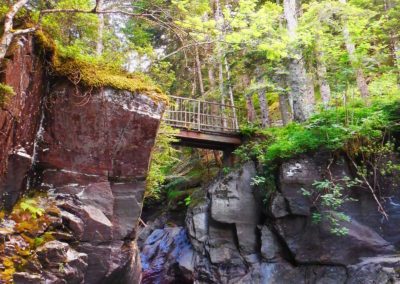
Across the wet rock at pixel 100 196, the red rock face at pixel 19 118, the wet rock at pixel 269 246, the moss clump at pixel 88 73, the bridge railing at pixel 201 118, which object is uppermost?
the bridge railing at pixel 201 118

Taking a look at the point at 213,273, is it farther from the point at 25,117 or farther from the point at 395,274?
the point at 25,117

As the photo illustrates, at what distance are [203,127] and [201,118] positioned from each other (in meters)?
0.61

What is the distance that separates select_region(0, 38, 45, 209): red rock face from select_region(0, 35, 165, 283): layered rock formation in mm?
15

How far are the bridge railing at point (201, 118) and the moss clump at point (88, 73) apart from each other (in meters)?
4.82

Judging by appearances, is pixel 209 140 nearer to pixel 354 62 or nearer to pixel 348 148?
pixel 348 148

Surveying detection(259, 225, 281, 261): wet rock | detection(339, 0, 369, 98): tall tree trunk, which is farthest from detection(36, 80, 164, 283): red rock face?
detection(339, 0, 369, 98): tall tree trunk

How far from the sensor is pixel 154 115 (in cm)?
634

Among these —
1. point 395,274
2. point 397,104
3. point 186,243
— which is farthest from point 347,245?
point 186,243

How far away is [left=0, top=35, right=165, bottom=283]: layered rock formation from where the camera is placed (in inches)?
200

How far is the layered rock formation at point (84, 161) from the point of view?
509 cm

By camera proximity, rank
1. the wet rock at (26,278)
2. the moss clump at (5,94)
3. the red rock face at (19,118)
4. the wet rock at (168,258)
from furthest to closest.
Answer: the wet rock at (168,258) < the red rock face at (19,118) < the wet rock at (26,278) < the moss clump at (5,94)

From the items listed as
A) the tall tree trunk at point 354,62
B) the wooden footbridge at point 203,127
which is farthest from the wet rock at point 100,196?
the tall tree trunk at point 354,62

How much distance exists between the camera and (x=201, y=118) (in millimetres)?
13016

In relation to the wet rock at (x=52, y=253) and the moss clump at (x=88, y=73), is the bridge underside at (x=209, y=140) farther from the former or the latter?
the wet rock at (x=52, y=253)
